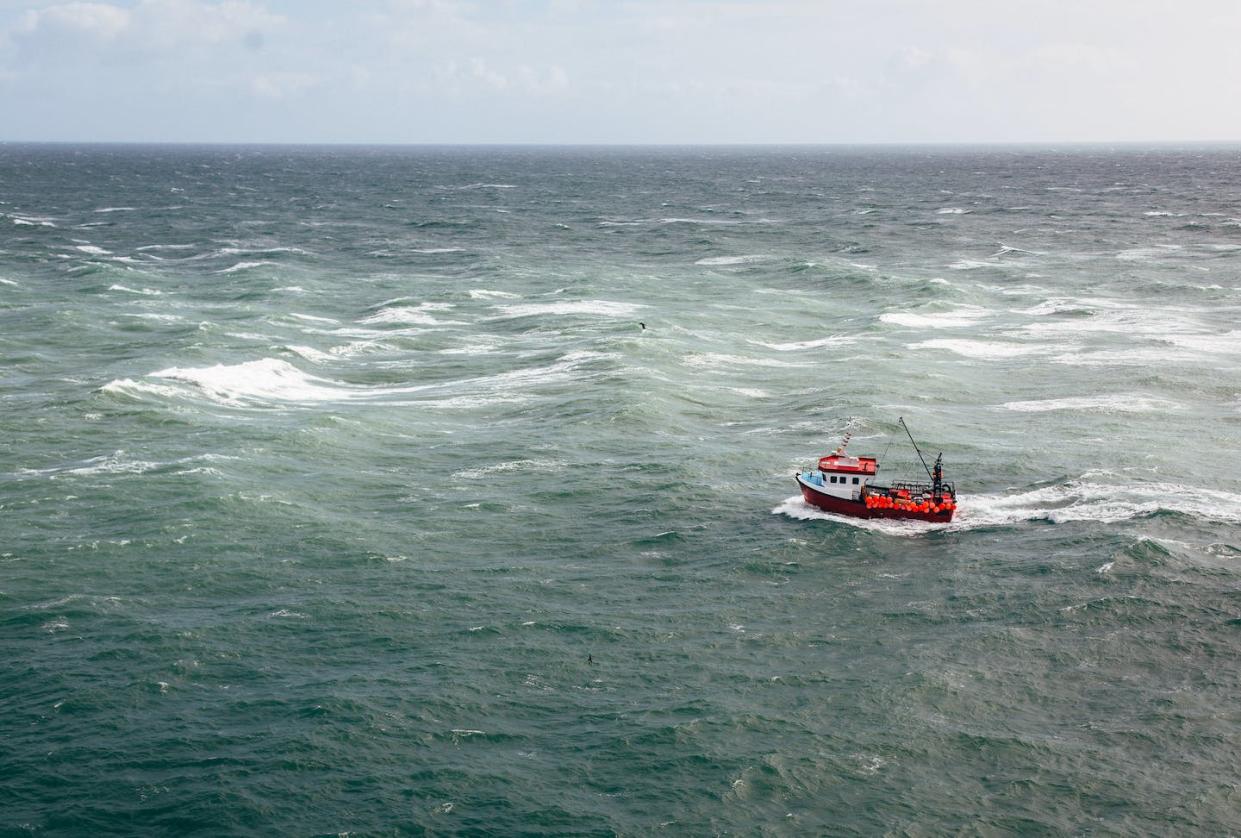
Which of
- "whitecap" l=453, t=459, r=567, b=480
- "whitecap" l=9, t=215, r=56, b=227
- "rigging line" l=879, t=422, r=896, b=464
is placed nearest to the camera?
"whitecap" l=453, t=459, r=567, b=480

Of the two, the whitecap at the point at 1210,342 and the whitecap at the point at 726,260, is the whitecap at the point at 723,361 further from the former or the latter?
the whitecap at the point at 726,260

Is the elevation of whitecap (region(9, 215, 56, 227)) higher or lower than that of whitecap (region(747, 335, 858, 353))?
higher

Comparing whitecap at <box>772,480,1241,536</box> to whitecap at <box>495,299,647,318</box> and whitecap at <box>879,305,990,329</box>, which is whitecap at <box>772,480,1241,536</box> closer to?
whitecap at <box>879,305,990,329</box>

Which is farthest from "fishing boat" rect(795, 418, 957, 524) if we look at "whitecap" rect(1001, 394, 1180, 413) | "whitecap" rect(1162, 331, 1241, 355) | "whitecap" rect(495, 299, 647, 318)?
"whitecap" rect(495, 299, 647, 318)

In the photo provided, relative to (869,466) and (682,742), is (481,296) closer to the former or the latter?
(869,466)

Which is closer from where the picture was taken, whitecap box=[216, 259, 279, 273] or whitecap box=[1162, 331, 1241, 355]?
whitecap box=[1162, 331, 1241, 355]

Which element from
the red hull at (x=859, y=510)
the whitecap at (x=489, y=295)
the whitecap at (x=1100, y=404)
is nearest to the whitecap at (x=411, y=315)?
the whitecap at (x=489, y=295)

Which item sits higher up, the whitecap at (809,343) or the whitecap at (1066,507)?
the whitecap at (809,343)
